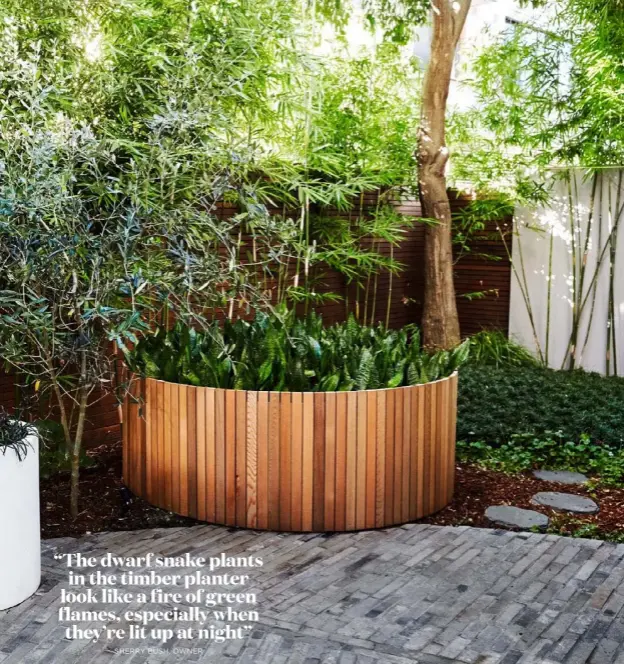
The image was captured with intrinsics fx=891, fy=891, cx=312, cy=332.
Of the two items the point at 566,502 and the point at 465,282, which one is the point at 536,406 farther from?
the point at 465,282

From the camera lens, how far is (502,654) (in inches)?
115

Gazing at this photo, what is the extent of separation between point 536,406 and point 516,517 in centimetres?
207

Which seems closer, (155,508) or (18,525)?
(18,525)

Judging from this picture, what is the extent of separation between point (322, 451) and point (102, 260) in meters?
1.28

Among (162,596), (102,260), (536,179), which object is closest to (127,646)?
(162,596)

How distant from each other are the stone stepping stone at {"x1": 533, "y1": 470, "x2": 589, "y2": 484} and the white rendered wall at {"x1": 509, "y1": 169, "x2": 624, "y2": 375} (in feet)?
10.6

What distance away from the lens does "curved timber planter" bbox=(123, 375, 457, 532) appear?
3957 millimetres

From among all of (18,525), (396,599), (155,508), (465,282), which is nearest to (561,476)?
(396,599)

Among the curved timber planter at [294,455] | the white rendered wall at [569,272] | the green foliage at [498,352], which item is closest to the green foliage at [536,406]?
the green foliage at [498,352]

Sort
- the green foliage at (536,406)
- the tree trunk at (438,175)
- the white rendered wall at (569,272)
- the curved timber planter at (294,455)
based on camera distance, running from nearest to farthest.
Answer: the curved timber planter at (294,455) → the green foliage at (536,406) → the tree trunk at (438,175) → the white rendered wall at (569,272)

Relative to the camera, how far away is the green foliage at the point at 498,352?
826 centimetres

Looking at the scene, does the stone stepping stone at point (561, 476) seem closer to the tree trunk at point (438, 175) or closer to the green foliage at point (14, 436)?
the tree trunk at point (438, 175)

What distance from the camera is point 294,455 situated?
397cm

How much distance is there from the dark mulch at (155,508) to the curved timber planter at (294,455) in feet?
0.69
